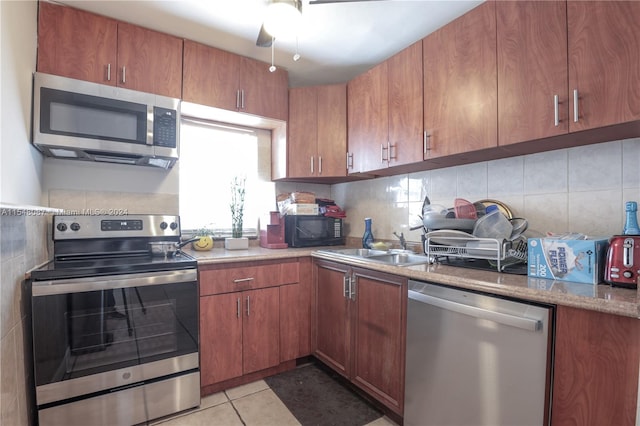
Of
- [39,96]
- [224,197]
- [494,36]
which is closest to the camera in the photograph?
[494,36]

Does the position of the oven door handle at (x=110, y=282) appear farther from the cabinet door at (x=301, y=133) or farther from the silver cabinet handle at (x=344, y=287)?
the cabinet door at (x=301, y=133)

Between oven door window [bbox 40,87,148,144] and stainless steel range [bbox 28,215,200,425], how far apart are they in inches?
20.4

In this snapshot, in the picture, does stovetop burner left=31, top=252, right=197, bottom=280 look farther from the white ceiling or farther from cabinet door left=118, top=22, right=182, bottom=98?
the white ceiling

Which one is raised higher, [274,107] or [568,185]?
[274,107]

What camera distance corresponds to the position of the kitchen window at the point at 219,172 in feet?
8.21

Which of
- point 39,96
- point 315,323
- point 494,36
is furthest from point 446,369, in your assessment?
point 39,96

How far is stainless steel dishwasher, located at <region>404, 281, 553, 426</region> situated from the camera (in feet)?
3.56

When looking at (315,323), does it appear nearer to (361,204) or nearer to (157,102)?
(361,204)

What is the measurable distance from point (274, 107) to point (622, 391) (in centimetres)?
250

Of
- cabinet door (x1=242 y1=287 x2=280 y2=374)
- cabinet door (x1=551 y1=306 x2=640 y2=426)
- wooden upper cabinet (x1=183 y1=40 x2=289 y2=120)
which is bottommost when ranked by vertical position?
cabinet door (x1=242 y1=287 x2=280 y2=374)

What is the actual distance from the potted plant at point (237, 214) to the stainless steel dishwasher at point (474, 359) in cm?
145

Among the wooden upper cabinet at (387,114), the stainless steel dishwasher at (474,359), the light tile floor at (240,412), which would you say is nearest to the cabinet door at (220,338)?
the light tile floor at (240,412)

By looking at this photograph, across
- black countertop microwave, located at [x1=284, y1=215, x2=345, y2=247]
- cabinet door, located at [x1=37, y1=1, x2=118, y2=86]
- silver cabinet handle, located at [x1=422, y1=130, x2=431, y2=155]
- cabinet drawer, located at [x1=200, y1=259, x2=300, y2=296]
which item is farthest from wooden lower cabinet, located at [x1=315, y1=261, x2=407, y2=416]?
cabinet door, located at [x1=37, y1=1, x2=118, y2=86]

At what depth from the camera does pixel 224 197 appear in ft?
8.71
